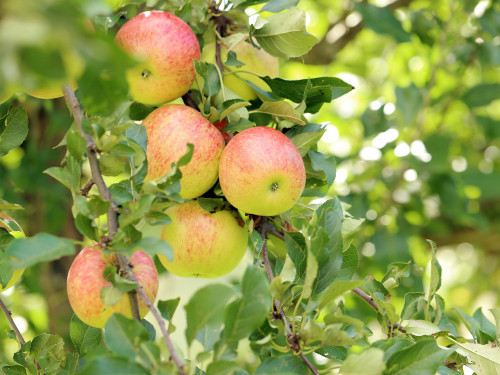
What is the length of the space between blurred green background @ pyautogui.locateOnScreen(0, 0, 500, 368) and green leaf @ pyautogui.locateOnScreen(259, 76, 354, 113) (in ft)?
2.93

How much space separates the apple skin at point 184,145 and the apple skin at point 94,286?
18 centimetres

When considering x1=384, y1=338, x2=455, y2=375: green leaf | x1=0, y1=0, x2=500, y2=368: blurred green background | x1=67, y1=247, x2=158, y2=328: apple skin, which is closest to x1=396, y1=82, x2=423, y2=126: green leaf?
x1=0, y1=0, x2=500, y2=368: blurred green background

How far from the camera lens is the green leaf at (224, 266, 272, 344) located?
551 millimetres

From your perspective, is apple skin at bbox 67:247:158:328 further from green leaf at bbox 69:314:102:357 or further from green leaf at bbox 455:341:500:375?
green leaf at bbox 455:341:500:375

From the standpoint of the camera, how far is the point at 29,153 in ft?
5.51

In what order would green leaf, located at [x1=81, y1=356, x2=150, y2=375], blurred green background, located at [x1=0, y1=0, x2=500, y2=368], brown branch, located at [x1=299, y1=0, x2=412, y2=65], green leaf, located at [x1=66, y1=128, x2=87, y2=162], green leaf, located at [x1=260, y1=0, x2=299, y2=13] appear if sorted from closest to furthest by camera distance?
green leaf, located at [x1=81, y1=356, x2=150, y2=375]
green leaf, located at [x1=66, y1=128, x2=87, y2=162]
green leaf, located at [x1=260, y1=0, x2=299, y2=13]
blurred green background, located at [x1=0, y1=0, x2=500, y2=368]
brown branch, located at [x1=299, y1=0, x2=412, y2=65]

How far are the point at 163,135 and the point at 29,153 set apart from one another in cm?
111

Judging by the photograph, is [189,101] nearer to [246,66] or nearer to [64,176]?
[246,66]

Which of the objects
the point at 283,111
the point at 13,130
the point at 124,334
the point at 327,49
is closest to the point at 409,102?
the point at 327,49

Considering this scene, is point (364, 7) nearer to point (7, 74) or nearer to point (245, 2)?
point (245, 2)

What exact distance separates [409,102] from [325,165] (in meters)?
1.15

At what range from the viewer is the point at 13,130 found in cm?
80

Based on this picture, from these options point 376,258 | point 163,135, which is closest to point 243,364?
point 376,258

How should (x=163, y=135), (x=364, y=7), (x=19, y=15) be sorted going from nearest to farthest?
(x=19, y=15) < (x=163, y=135) < (x=364, y=7)
